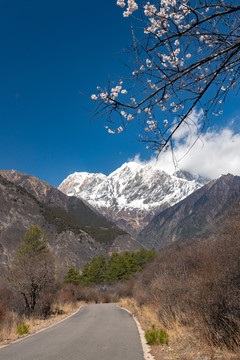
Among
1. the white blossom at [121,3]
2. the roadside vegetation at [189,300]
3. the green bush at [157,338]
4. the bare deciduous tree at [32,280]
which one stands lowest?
the green bush at [157,338]

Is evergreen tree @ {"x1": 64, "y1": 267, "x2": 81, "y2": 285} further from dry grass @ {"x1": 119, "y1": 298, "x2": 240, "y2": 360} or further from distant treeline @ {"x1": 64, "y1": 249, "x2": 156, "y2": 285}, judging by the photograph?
dry grass @ {"x1": 119, "y1": 298, "x2": 240, "y2": 360}

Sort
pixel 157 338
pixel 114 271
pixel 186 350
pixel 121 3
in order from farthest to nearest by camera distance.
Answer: pixel 114 271
pixel 157 338
pixel 186 350
pixel 121 3

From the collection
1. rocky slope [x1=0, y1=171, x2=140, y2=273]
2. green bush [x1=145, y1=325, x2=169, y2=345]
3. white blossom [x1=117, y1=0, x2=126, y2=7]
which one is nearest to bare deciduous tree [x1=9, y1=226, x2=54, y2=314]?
green bush [x1=145, y1=325, x2=169, y2=345]

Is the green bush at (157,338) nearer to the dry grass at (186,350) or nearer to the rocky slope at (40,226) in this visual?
the dry grass at (186,350)

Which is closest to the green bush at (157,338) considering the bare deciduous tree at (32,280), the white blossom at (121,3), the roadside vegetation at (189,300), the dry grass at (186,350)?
the roadside vegetation at (189,300)

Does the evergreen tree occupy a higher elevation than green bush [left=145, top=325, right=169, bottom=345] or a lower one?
higher

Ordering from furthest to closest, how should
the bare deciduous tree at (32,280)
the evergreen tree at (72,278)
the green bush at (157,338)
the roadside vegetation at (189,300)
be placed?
1. the evergreen tree at (72,278)
2. the bare deciduous tree at (32,280)
3. the green bush at (157,338)
4. the roadside vegetation at (189,300)

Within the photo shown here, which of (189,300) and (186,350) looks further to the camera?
(189,300)

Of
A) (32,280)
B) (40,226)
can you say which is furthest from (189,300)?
(40,226)

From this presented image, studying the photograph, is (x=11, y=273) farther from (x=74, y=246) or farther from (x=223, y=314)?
(x=74, y=246)

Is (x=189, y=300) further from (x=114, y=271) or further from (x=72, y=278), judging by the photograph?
(x=114, y=271)

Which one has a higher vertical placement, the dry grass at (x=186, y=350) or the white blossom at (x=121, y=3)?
the white blossom at (x=121, y=3)

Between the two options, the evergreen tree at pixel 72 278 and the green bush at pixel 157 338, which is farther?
the evergreen tree at pixel 72 278

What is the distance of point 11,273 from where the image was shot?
18.8m
